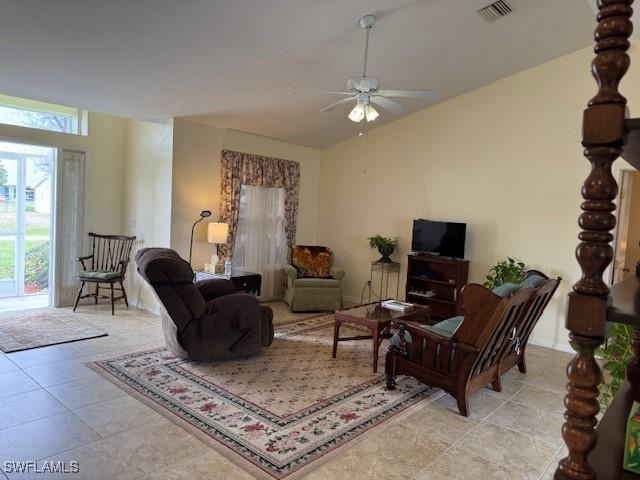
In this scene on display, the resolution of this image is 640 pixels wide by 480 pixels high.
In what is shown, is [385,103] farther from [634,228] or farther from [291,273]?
[634,228]

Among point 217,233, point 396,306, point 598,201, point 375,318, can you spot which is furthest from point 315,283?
point 598,201

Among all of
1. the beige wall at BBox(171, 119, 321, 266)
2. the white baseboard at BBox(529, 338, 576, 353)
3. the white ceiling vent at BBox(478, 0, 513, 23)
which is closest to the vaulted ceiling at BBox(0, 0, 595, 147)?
the white ceiling vent at BBox(478, 0, 513, 23)

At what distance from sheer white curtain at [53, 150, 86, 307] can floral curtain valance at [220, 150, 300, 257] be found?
2.10 metres

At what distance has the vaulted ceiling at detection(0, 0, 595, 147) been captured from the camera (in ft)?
11.3

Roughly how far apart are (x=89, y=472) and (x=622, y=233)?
18.0 ft

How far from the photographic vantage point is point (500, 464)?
8.57 feet

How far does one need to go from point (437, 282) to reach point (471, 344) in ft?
9.38

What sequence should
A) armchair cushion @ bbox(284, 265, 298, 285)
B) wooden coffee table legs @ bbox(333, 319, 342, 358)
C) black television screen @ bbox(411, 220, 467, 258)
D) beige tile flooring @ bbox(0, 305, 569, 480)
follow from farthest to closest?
armchair cushion @ bbox(284, 265, 298, 285), black television screen @ bbox(411, 220, 467, 258), wooden coffee table legs @ bbox(333, 319, 342, 358), beige tile flooring @ bbox(0, 305, 569, 480)

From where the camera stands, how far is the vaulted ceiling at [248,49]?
11.3 ft

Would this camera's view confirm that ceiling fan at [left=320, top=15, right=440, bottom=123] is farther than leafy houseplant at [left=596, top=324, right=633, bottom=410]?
Yes

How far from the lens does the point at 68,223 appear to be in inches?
240

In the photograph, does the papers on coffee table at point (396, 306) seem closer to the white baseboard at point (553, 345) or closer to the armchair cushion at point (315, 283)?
the armchair cushion at point (315, 283)

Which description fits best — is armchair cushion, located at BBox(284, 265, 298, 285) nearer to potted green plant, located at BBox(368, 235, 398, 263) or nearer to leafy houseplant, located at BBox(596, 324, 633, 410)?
potted green plant, located at BBox(368, 235, 398, 263)

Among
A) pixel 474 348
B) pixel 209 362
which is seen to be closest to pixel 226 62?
pixel 209 362
